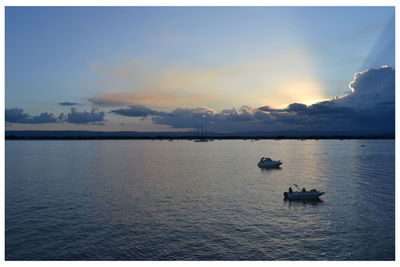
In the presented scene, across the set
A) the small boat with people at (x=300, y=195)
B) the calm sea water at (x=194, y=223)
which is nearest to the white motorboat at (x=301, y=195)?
the small boat with people at (x=300, y=195)

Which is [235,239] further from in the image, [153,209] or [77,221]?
[77,221]

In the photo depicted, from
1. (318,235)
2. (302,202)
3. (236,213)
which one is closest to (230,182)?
(302,202)

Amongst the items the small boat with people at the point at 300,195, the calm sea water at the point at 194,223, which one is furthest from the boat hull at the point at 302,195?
the calm sea water at the point at 194,223

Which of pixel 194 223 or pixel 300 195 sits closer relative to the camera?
pixel 194 223

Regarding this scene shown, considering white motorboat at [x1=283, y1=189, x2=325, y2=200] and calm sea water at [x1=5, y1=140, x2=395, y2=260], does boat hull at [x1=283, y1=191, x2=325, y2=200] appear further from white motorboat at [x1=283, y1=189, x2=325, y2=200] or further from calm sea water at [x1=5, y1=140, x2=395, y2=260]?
calm sea water at [x1=5, y1=140, x2=395, y2=260]

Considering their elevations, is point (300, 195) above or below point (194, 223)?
above

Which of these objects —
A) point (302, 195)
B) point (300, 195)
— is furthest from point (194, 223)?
point (302, 195)

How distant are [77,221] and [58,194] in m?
19.3

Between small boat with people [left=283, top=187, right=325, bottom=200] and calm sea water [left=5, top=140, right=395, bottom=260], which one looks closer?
calm sea water [left=5, top=140, right=395, bottom=260]

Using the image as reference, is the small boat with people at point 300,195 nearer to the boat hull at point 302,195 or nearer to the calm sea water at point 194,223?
the boat hull at point 302,195

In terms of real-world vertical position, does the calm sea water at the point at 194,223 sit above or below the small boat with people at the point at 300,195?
below

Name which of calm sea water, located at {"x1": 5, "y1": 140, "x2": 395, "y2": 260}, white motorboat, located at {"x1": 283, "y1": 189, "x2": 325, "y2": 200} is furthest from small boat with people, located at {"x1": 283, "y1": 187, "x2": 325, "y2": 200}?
calm sea water, located at {"x1": 5, "y1": 140, "x2": 395, "y2": 260}

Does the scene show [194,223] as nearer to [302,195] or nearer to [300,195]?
[300,195]

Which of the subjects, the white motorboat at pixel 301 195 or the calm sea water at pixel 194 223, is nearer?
the calm sea water at pixel 194 223
